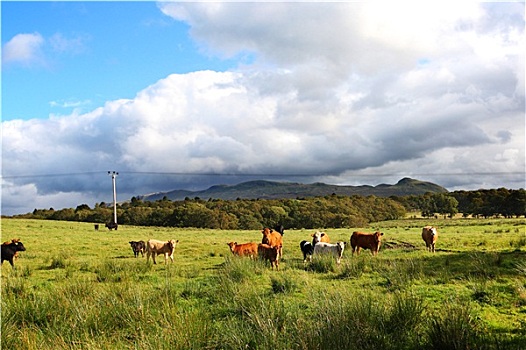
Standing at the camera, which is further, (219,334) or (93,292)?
(93,292)

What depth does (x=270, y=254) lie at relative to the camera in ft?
57.1

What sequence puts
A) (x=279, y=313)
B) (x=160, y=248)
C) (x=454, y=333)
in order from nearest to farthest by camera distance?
(x=454, y=333), (x=279, y=313), (x=160, y=248)

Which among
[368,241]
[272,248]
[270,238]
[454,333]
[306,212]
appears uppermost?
[454,333]

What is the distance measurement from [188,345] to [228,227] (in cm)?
7247

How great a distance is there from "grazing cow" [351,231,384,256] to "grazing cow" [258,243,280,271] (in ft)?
18.7

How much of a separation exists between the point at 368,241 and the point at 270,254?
6.62 metres

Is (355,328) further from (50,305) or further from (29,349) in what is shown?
(50,305)

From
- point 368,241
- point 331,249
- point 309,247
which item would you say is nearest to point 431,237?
point 368,241

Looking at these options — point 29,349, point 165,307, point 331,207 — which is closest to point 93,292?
point 165,307

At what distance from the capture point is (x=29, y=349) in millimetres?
6258

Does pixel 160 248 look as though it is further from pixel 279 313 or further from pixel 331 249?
pixel 279 313

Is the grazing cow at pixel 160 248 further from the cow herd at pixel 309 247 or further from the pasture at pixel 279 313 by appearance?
the pasture at pixel 279 313

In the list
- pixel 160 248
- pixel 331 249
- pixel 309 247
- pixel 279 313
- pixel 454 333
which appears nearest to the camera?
pixel 454 333

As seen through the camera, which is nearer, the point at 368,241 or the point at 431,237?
the point at 368,241
